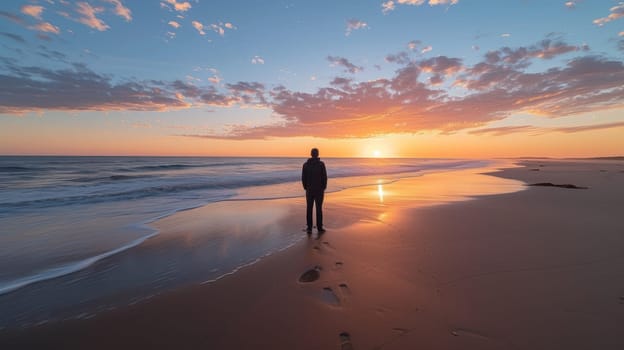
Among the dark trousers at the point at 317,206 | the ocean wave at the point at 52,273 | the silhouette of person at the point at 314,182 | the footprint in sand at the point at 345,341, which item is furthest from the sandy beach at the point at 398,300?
the ocean wave at the point at 52,273

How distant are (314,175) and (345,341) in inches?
194

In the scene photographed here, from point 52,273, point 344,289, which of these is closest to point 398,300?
point 344,289

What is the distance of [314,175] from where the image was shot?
7.35 metres

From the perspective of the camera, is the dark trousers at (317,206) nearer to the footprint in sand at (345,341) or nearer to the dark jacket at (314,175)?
the dark jacket at (314,175)

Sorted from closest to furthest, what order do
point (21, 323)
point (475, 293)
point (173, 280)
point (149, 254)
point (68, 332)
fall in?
point (68, 332), point (21, 323), point (475, 293), point (173, 280), point (149, 254)

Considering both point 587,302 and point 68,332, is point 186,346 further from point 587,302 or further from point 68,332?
point 587,302

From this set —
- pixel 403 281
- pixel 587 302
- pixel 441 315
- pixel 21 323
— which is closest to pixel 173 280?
pixel 21 323

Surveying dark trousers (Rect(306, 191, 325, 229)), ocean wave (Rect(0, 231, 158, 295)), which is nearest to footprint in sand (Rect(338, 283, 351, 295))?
dark trousers (Rect(306, 191, 325, 229))

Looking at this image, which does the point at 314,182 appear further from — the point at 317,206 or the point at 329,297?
the point at 329,297

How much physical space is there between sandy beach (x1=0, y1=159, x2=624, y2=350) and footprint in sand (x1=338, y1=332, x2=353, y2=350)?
0.03 feet

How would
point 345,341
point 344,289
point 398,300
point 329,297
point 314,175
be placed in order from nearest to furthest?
point 345,341 < point 398,300 < point 329,297 < point 344,289 < point 314,175

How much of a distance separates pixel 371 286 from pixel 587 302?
2.57m

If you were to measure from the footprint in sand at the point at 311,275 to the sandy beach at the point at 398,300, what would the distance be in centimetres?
2

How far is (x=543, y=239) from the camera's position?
5.79m
